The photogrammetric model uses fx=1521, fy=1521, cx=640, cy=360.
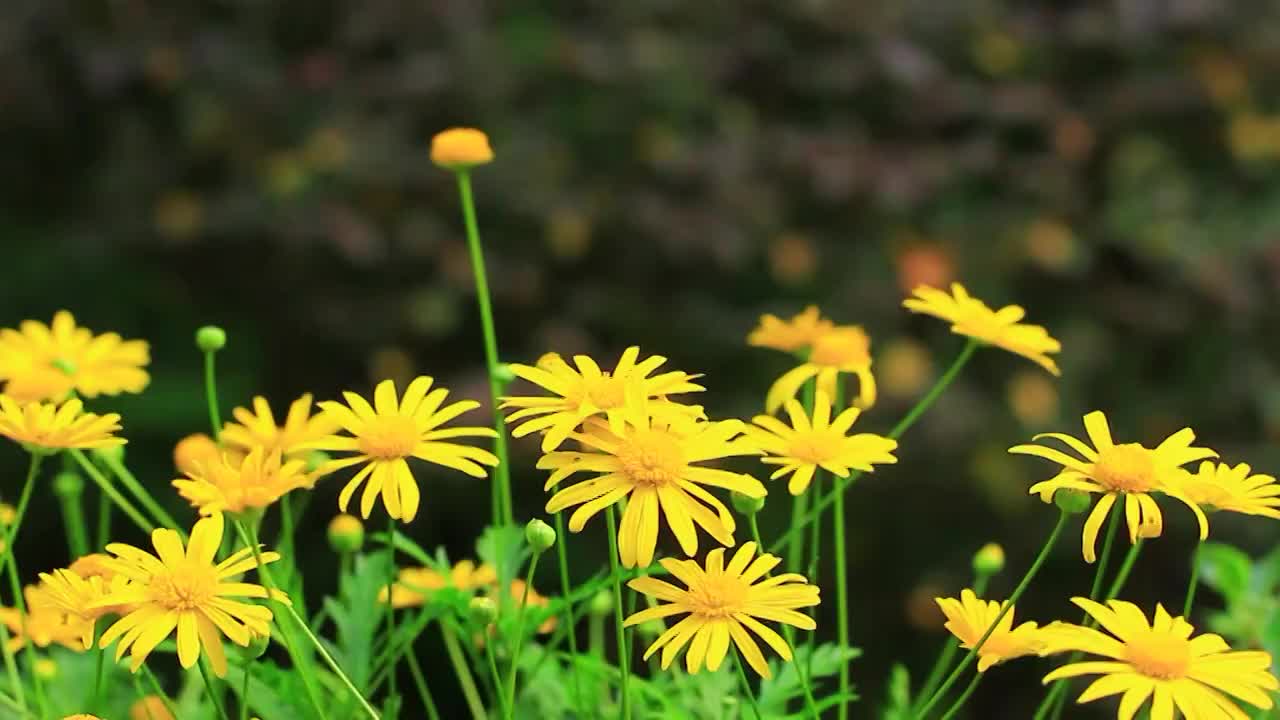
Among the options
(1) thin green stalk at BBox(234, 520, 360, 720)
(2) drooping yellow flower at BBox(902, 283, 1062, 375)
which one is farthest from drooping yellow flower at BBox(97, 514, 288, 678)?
(2) drooping yellow flower at BBox(902, 283, 1062, 375)

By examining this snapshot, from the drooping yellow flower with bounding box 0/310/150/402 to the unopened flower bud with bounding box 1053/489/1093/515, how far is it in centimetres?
41

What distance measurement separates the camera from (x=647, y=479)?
0.51 metres

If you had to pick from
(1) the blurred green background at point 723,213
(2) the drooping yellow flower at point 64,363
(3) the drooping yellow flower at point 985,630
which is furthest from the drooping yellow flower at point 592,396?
(1) the blurred green background at point 723,213

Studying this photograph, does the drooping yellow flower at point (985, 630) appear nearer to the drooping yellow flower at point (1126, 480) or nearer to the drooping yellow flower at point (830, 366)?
the drooping yellow flower at point (1126, 480)

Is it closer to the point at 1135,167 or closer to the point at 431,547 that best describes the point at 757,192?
the point at 1135,167

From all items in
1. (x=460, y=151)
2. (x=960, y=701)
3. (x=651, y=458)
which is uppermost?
(x=460, y=151)

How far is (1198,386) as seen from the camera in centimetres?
237

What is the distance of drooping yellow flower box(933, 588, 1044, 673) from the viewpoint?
1.76ft

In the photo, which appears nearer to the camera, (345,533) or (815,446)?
(815,446)

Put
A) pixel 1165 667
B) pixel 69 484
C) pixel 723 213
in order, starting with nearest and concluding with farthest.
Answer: pixel 1165 667 → pixel 69 484 → pixel 723 213

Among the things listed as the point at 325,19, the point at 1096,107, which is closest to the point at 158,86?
the point at 325,19

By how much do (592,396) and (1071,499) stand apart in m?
0.19

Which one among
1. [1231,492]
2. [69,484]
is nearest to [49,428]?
[69,484]

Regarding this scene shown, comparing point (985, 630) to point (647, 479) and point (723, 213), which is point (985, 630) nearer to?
point (647, 479)
